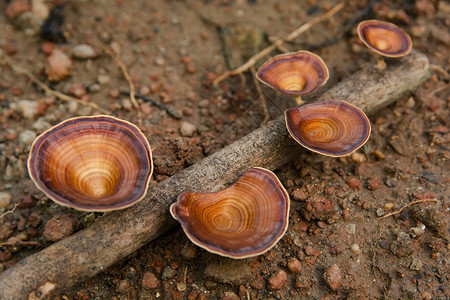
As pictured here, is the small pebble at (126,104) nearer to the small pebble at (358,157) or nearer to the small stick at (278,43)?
the small stick at (278,43)

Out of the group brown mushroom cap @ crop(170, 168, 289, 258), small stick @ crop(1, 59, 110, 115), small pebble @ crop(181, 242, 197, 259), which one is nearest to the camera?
brown mushroom cap @ crop(170, 168, 289, 258)

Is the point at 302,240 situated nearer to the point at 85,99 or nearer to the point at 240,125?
the point at 240,125

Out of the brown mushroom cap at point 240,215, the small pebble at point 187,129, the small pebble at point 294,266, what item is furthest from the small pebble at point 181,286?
the small pebble at point 187,129

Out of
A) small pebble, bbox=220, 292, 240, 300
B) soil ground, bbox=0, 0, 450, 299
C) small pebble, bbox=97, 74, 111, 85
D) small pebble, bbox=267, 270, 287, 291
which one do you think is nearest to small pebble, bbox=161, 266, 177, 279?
soil ground, bbox=0, 0, 450, 299

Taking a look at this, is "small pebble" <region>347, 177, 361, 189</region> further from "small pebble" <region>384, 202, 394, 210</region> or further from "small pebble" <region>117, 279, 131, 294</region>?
"small pebble" <region>117, 279, 131, 294</region>

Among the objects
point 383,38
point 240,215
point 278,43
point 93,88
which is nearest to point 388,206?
point 240,215

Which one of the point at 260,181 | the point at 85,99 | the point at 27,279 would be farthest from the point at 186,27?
the point at 27,279

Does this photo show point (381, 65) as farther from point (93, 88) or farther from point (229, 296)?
point (93, 88)
